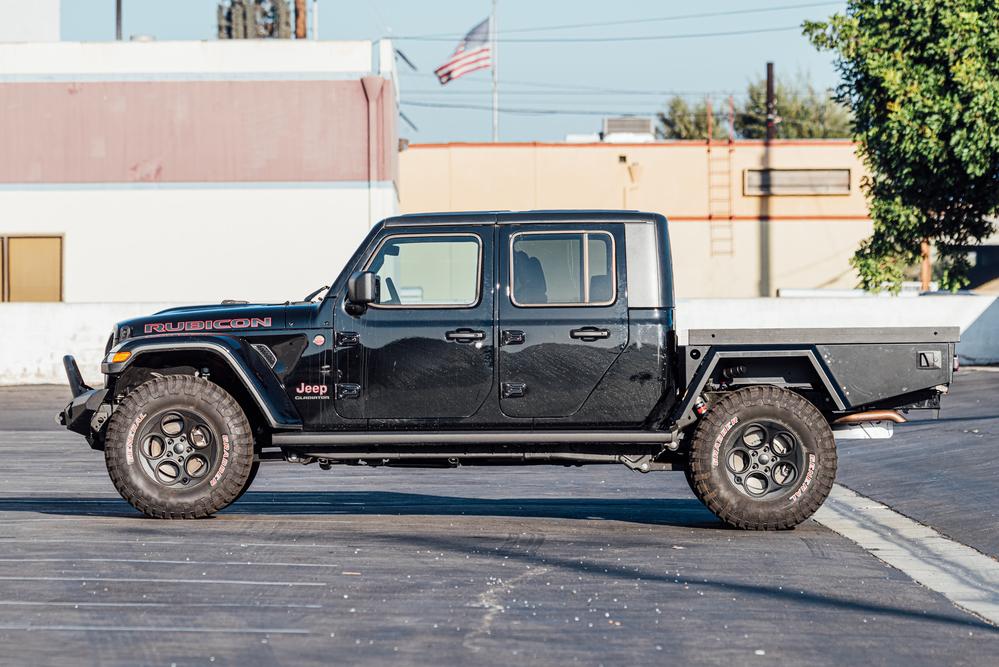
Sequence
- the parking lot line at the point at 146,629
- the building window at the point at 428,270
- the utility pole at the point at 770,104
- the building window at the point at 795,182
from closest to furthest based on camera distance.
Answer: the parking lot line at the point at 146,629 → the building window at the point at 428,270 → the building window at the point at 795,182 → the utility pole at the point at 770,104

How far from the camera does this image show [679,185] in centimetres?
4912

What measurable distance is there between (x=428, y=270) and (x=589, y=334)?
1253 millimetres

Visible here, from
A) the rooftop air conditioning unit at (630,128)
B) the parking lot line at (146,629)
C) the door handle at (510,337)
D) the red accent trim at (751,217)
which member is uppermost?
the rooftop air conditioning unit at (630,128)

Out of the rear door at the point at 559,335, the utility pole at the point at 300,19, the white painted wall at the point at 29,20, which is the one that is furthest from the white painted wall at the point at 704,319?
the rear door at the point at 559,335

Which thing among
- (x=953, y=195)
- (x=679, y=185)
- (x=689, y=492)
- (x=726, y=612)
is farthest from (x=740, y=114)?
(x=726, y=612)

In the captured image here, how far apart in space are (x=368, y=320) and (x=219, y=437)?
4.26ft

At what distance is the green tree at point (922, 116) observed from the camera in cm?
2886

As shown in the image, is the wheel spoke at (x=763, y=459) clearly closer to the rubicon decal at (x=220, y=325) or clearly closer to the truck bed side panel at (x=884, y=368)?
the truck bed side panel at (x=884, y=368)

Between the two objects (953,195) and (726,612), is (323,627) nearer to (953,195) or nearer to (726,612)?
(726,612)

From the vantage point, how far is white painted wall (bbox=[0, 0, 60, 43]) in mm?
41625

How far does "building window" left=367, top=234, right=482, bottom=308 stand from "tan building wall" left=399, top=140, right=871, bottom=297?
1511 inches

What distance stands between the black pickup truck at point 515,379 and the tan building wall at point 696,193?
126ft

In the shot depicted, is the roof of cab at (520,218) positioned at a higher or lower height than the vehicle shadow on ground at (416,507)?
higher

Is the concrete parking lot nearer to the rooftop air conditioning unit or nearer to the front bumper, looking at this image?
the front bumper
